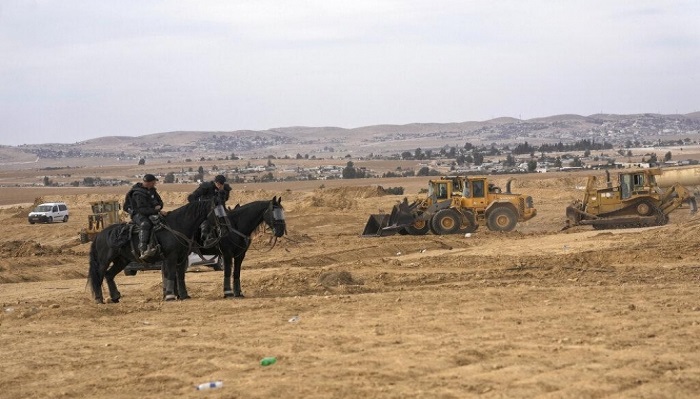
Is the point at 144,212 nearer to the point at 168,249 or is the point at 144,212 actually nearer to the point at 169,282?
the point at 168,249

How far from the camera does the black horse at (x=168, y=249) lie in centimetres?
1917

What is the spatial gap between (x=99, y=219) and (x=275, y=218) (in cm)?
2579

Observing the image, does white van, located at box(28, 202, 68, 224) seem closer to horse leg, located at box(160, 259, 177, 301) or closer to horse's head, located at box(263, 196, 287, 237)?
horse leg, located at box(160, 259, 177, 301)

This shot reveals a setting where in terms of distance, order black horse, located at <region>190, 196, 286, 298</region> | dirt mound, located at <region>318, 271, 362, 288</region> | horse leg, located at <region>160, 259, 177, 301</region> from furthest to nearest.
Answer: dirt mound, located at <region>318, 271, 362, 288</region>
black horse, located at <region>190, 196, 286, 298</region>
horse leg, located at <region>160, 259, 177, 301</region>

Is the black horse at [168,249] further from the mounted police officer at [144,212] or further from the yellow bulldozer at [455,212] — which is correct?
the yellow bulldozer at [455,212]

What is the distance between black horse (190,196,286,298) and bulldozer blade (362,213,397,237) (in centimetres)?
1711

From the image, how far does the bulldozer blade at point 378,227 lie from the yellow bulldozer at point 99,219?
37.8 ft

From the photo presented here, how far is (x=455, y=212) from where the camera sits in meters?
36.7

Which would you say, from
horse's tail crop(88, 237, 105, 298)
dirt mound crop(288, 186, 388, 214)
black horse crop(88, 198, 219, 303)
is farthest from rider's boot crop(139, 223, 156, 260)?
dirt mound crop(288, 186, 388, 214)

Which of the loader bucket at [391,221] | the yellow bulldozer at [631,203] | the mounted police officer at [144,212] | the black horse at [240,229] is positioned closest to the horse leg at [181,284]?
the black horse at [240,229]

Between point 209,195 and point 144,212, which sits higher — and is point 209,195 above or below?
above

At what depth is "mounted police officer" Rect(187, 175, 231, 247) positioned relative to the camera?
63.4 ft

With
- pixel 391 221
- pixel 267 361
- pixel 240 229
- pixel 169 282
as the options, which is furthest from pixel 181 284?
pixel 391 221

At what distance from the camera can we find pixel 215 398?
10.6 metres
